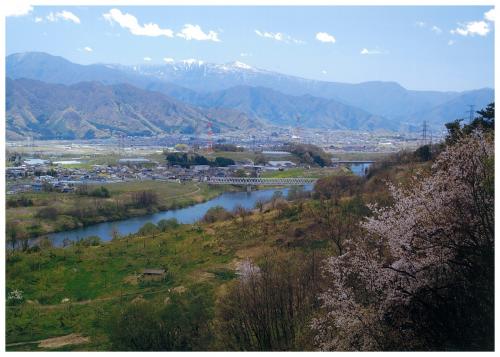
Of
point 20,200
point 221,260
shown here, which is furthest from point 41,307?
point 20,200

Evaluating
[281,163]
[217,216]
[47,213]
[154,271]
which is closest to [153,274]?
[154,271]

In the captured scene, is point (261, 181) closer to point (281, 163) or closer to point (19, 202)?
point (281, 163)

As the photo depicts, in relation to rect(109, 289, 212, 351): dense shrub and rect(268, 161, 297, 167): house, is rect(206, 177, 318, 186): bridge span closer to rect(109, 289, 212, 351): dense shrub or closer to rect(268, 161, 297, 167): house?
rect(268, 161, 297, 167): house

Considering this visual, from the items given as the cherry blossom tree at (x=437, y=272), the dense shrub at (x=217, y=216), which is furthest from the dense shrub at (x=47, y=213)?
the cherry blossom tree at (x=437, y=272)

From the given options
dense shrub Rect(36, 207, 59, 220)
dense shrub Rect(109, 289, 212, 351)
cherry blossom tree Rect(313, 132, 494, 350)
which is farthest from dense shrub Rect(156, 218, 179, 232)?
cherry blossom tree Rect(313, 132, 494, 350)

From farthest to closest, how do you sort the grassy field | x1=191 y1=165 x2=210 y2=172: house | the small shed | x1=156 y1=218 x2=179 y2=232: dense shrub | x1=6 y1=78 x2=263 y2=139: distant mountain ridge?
1. x1=6 y1=78 x2=263 y2=139: distant mountain ridge
2. x1=191 y1=165 x2=210 y2=172: house
3. x1=156 y1=218 x2=179 y2=232: dense shrub
4. the small shed
5. the grassy field

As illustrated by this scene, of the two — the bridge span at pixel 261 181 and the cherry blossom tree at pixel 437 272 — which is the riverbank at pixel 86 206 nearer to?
the bridge span at pixel 261 181
